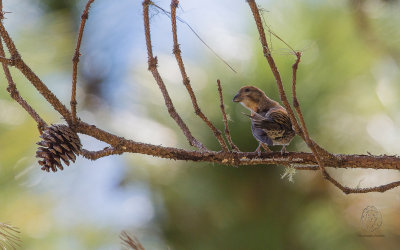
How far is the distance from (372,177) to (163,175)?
100 centimetres

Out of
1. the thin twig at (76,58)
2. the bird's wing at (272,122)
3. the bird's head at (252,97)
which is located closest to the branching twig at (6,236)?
the thin twig at (76,58)

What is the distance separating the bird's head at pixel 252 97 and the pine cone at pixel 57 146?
1.07 meters

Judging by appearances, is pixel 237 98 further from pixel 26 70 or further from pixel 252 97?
pixel 26 70

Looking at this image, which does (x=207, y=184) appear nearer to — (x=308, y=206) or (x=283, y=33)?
(x=308, y=206)

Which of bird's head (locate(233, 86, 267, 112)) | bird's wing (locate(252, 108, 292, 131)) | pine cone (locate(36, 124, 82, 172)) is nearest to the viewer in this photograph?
pine cone (locate(36, 124, 82, 172))

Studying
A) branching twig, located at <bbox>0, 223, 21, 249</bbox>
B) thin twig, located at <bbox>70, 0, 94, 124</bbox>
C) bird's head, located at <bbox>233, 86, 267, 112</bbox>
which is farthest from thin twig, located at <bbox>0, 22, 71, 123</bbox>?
bird's head, located at <bbox>233, 86, 267, 112</bbox>

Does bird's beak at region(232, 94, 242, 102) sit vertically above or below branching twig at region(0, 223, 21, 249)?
above

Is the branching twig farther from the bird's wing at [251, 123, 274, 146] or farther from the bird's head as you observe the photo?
the bird's head

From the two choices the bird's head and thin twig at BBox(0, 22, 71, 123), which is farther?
the bird's head

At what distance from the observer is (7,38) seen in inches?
40.7

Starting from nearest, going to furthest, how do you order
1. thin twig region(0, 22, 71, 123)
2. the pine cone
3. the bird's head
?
thin twig region(0, 22, 71, 123) < the pine cone < the bird's head

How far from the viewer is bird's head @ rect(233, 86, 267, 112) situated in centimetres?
217

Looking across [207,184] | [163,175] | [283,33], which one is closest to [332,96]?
[283,33]

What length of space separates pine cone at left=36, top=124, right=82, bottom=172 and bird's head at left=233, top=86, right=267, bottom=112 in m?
1.07
